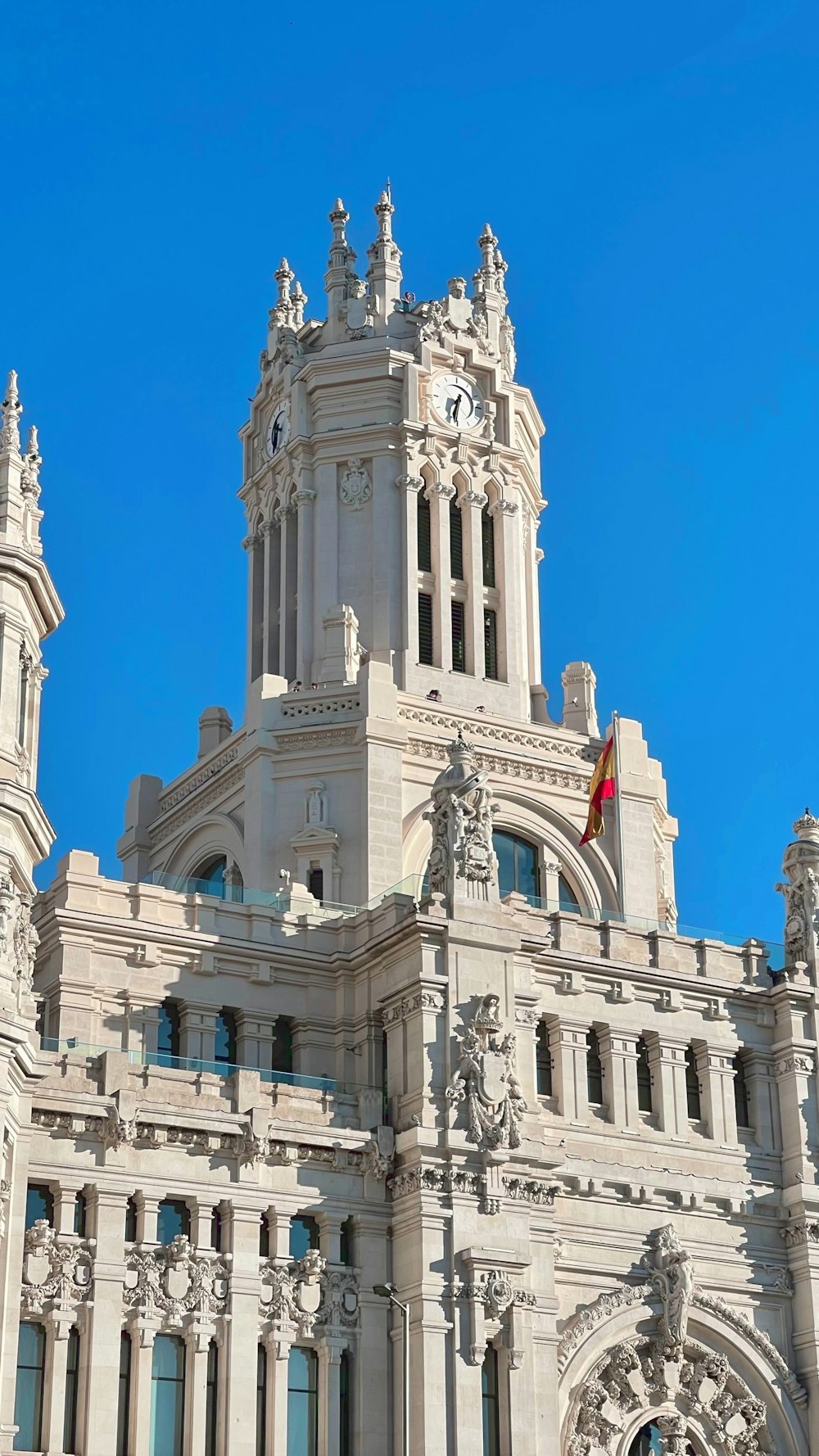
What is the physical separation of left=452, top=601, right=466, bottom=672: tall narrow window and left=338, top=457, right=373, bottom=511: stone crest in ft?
18.5

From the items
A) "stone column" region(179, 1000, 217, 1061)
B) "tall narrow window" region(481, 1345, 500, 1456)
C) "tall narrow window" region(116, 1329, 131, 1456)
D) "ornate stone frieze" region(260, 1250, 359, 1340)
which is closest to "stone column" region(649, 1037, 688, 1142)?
"tall narrow window" region(481, 1345, 500, 1456)

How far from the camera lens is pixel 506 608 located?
10494 cm

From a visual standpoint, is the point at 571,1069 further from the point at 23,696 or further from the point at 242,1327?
the point at 23,696

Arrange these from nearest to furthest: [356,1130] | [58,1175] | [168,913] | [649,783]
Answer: [58,1175]
[356,1130]
[168,913]
[649,783]

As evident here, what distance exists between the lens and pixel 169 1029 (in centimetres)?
8294

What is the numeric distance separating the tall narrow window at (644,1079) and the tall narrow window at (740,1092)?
3.31 m

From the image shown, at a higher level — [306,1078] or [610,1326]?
[306,1078]

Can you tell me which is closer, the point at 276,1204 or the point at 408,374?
the point at 276,1204

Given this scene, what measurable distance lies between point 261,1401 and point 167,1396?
2.90 meters

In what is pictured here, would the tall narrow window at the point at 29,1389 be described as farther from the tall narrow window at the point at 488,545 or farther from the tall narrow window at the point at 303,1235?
the tall narrow window at the point at 488,545

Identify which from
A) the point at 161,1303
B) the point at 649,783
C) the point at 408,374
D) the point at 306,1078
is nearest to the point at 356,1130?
the point at 306,1078

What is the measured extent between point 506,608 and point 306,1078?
3038 centimetres

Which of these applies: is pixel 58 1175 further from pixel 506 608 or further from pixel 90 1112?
pixel 506 608

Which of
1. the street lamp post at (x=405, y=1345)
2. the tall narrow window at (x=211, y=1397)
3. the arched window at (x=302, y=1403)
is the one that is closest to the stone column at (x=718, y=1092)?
the street lamp post at (x=405, y=1345)
